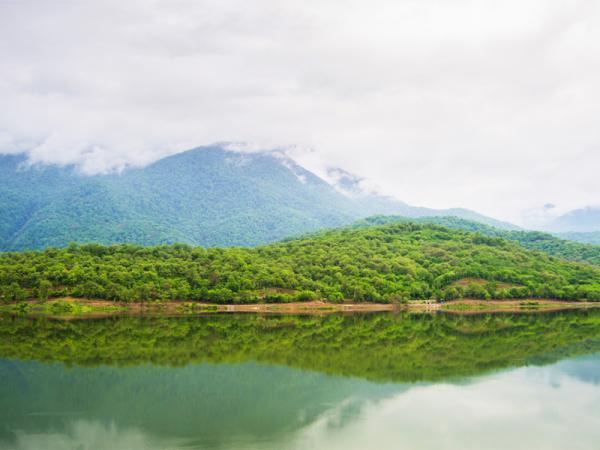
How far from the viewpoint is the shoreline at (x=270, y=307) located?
6747 cm

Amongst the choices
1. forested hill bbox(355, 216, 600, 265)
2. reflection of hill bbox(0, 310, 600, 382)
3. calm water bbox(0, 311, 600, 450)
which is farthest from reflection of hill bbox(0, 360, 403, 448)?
forested hill bbox(355, 216, 600, 265)

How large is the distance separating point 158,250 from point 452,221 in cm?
12776

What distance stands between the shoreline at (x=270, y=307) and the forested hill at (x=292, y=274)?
1239 mm

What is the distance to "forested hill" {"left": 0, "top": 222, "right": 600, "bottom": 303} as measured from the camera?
241 ft

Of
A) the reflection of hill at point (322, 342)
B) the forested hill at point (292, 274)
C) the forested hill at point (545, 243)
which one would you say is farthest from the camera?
the forested hill at point (545, 243)

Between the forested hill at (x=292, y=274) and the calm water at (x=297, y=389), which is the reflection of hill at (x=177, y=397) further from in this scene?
the forested hill at (x=292, y=274)

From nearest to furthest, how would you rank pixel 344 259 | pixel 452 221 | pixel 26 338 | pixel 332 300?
1. pixel 26 338
2. pixel 332 300
3. pixel 344 259
4. pixel 452 221

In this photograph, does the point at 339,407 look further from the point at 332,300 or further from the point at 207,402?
the point at 332,300

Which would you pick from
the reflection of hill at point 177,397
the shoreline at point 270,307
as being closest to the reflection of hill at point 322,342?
the reflection of hill at point 177,397

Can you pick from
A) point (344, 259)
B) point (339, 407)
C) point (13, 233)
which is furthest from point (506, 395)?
point (13, 233)

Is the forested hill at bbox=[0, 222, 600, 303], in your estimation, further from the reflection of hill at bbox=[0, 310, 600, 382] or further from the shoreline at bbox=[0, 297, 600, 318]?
the reflection of hill at bbox=[0, 310, 600, 382]

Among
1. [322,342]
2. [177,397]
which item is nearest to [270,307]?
[322,342]

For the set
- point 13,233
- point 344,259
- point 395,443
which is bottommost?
point 395,443

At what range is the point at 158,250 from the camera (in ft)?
310
